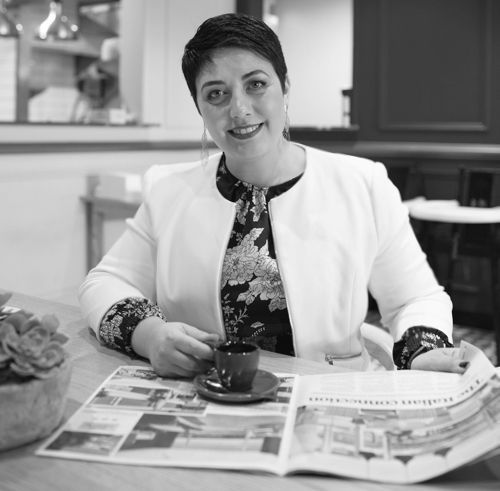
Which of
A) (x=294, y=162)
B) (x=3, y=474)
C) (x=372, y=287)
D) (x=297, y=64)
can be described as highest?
(x=297, y=64)

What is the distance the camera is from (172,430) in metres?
0.88

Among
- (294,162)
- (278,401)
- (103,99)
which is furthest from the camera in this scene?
(103,99)

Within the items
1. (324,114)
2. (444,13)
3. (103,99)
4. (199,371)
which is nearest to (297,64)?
(324,114)

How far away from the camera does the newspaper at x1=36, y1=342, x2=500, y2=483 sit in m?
0.79

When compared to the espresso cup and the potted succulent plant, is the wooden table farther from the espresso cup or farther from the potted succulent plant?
the espresso cup

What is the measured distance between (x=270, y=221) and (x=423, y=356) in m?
0.46

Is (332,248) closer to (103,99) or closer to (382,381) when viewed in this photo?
(382,381)

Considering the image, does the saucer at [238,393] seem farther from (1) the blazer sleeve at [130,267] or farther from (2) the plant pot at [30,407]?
(1) the blazer sleeve at [130,267]

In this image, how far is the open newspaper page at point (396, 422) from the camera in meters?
0.79

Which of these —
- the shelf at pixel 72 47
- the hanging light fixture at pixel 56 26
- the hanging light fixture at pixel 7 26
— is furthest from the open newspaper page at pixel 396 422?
the shelf at pixel 72 47

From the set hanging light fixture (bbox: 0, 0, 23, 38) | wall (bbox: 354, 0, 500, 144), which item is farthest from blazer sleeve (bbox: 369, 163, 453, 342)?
hanging light fixture (bbox: 0, 0, 23, 38)

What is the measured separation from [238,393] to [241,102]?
66 cm

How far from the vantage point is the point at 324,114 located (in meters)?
8.12

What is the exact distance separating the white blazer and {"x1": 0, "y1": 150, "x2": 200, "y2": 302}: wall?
77.2 inches
